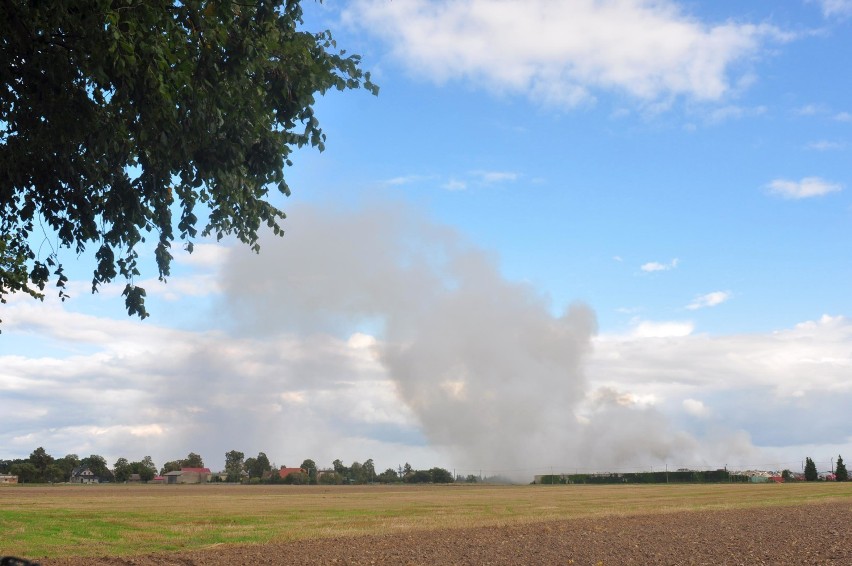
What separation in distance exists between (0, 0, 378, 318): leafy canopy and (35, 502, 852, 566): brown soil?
891 cm

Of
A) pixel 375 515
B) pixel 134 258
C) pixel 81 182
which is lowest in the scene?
pixel 375 515

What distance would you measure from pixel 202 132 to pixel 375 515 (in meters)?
37.5

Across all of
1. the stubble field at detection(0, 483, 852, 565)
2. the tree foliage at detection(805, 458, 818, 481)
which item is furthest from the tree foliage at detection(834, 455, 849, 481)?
the stubble field at detection(0, 483, 852, 565)

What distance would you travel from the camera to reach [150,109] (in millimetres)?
11648

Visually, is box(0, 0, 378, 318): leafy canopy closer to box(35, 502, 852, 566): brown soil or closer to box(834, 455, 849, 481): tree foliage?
box(35, 502, 852, 566): brown soil

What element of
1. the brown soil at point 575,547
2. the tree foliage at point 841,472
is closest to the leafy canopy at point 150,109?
the brown soil at point 575,547

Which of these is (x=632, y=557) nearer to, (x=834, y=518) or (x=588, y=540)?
(x=588, y=540)

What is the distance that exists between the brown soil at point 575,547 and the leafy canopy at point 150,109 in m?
8.91

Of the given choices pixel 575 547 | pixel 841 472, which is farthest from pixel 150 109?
pixel 841 472

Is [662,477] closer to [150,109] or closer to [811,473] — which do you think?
[811,473]

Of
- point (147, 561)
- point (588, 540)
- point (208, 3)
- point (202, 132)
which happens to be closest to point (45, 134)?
point (202, 132)

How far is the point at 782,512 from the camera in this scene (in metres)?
43.5

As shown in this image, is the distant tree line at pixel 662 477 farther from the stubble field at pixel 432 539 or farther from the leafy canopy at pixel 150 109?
the leafy canopy at pixel 150 109

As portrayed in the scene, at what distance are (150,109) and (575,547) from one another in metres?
19.5
